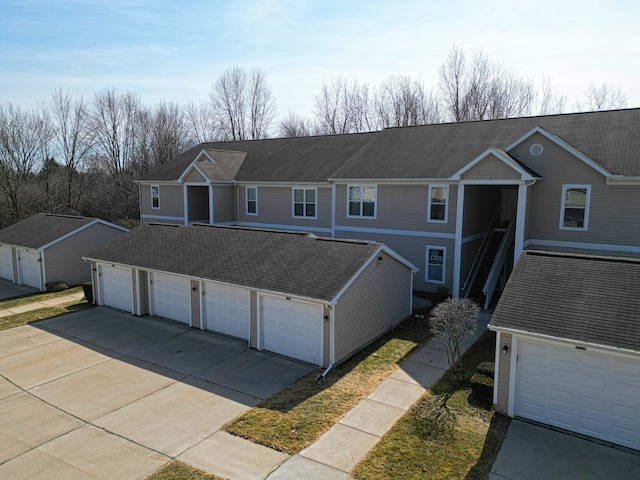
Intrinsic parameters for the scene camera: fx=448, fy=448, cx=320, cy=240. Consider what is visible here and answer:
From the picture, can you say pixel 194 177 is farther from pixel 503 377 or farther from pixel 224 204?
pixel 503 377

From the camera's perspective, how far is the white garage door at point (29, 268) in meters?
24.6

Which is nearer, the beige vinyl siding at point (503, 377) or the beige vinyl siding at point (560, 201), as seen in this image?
the beige vinyl siding at point (503, 377)

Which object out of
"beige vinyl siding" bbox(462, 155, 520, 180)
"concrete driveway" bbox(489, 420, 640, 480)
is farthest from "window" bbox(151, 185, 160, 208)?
"concrete driveway" bbox(489, 420, 640, 480)

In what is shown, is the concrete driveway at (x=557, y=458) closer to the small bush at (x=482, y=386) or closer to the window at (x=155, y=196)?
the small bush at (x=482, y=386)

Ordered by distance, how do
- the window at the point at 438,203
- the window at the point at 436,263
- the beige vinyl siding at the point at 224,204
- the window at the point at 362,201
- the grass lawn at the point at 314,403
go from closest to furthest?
1. the grass lawn at the point at 314,403
2. the window at the point at 438,203
3. the window at the point at 436,263
4. the window at the point at 362,201
5. the beige vinyl siding at the point at 224,204

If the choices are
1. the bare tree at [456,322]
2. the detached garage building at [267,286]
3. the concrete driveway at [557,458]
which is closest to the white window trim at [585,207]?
the detached garage building at [267,286]

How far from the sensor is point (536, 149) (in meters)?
19.3

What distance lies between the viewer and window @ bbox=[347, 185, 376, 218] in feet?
76.2

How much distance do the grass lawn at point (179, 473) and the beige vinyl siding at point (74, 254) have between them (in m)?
17.9

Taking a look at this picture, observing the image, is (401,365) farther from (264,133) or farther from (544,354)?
(264,133)

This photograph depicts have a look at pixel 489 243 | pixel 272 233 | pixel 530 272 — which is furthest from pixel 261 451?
pixel 489 243

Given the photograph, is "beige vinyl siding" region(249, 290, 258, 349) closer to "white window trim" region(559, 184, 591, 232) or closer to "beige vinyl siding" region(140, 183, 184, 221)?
"white window trim" region(559, 184, 591, 232)

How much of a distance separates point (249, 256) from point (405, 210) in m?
8.80

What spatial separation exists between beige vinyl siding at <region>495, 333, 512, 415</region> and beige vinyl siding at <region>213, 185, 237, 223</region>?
69.3 feet
